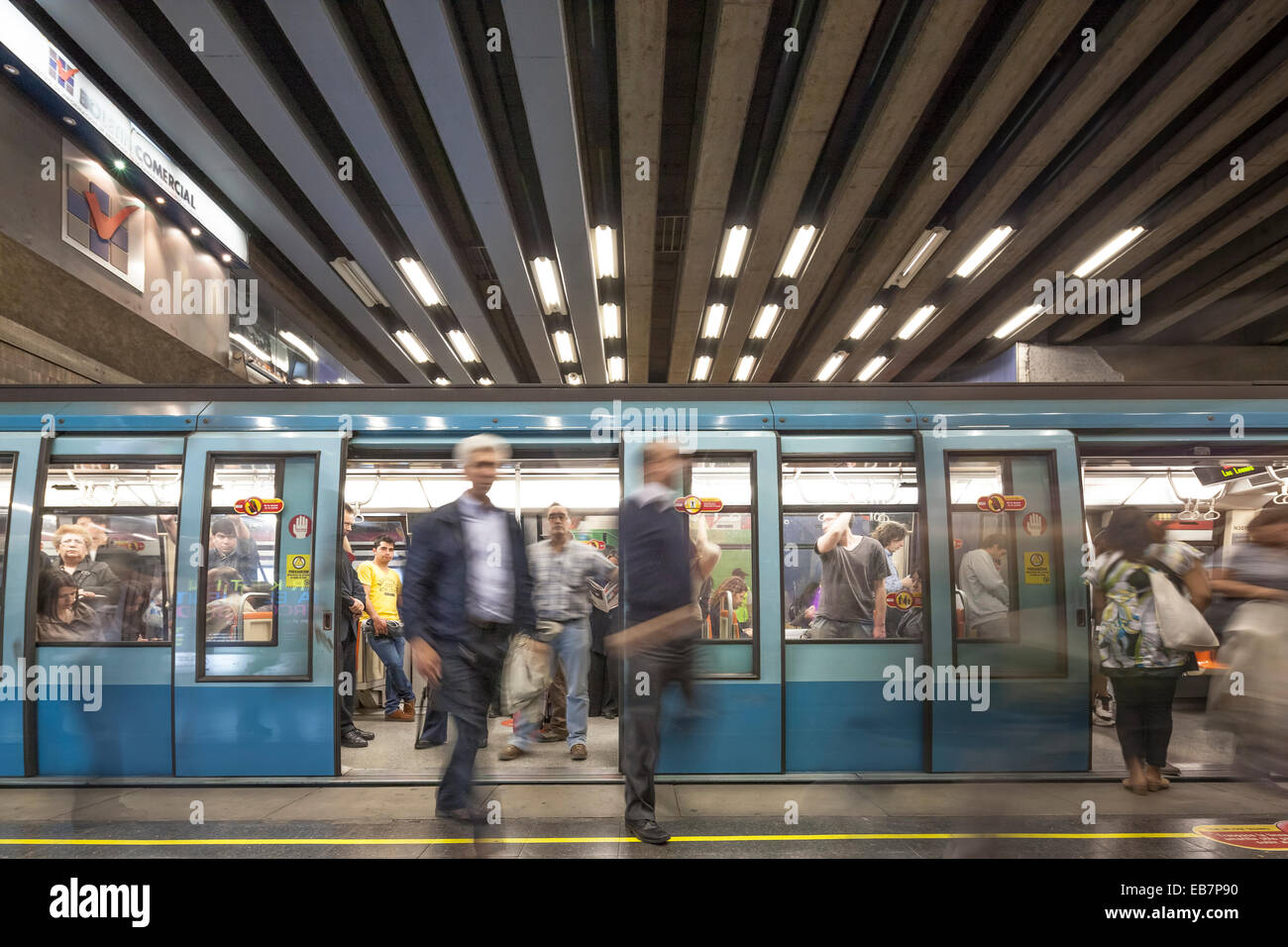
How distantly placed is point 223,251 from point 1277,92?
11512 millimetres

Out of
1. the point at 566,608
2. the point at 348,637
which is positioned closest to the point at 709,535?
the point at 566,608

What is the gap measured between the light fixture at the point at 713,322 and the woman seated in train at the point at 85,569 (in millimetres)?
8506

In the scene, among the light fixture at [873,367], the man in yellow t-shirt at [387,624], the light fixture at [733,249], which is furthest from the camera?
the light fixture at [873,367]

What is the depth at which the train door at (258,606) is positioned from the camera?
4.77 m

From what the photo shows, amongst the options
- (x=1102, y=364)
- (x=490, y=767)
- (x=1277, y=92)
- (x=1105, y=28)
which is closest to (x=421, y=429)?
(x=490, y=767)

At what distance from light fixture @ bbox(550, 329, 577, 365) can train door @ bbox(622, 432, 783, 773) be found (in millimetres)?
7893

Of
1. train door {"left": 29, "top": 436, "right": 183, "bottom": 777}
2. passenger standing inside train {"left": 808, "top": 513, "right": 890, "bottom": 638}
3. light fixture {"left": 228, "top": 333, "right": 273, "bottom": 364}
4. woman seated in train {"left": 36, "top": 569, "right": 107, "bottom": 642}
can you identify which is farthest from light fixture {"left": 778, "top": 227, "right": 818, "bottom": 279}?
woman seated in train {"left": 36, "top": 569, "right": 107, "bottom": 642}

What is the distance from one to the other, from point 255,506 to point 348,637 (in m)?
1.39

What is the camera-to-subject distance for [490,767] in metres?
5.07

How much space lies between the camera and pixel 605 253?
9.12 metres

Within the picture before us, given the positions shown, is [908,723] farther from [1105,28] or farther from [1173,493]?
[1105,28]

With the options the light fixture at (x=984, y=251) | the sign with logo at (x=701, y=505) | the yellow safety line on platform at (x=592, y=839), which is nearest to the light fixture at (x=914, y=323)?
the light fixture at (x=984, y=251)

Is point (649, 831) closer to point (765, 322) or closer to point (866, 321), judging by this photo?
point (765, 322)

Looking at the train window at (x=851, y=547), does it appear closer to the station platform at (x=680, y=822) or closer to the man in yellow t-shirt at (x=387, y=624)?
the station platform at (x=680, y=822)
